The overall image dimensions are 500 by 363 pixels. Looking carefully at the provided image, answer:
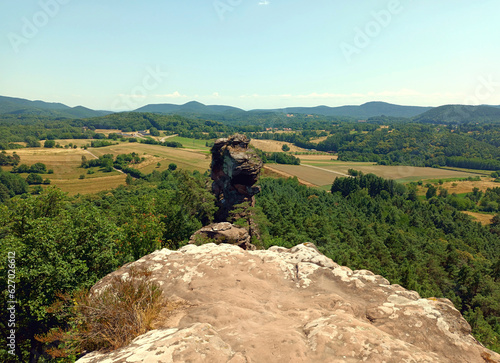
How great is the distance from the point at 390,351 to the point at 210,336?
18.8 feet

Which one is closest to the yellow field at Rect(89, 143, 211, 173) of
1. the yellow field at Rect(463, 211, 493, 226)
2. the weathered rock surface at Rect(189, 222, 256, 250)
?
the weathered rock surface at Rect(189, 222, 256, 250)

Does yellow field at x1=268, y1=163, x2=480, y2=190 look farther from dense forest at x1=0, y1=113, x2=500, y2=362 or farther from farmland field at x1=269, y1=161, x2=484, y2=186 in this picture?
dense forest at x1=0, y1=113, x2=500, y2=362

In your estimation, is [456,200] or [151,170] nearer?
[456,200]

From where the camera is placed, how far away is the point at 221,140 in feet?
159

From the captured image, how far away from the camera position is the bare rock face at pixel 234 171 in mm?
44750

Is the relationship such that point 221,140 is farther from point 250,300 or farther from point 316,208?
point 316,208

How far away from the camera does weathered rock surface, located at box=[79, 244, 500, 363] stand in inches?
320

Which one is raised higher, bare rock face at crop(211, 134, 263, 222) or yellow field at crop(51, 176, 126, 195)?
bare rock face at crop(211, 134, 263, 222)

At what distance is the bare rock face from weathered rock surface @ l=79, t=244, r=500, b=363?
90.1 ft

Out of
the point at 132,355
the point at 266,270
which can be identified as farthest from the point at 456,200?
the point at 132,355

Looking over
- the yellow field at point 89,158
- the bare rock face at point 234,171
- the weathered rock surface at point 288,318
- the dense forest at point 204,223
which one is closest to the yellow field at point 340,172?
the dense forest at point 204,223

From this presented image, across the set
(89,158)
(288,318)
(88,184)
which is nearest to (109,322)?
(288,318)

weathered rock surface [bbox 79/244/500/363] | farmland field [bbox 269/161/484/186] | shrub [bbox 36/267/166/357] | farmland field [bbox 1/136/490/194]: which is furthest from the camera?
farmland field [bbox 269/161/484/186]

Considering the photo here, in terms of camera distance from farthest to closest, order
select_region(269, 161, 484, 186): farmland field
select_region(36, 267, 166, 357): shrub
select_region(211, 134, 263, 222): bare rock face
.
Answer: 1. select_region(269, 161, 484, 186): farmland field
2. select_region(211, 134, 263, 222): bare rock face
3. select_region(36, 267, 166, 357): shrub
